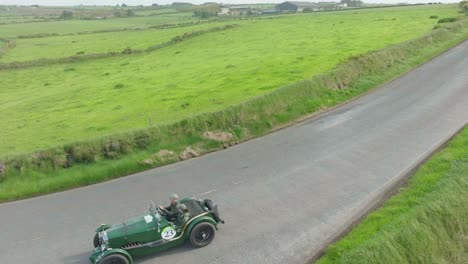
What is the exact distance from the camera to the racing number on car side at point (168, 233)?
12522 millimetres

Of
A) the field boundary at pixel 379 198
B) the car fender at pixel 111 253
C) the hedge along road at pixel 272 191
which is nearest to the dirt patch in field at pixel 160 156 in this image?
A: the hedge along road at pixel 272 191

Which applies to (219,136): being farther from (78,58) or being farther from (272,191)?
(78,58)

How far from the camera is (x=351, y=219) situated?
14.1m

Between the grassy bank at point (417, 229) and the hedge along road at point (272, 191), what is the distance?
33.5 inches

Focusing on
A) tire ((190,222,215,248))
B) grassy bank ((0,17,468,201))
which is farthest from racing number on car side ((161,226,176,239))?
grassy bank ((0,17,468,201))

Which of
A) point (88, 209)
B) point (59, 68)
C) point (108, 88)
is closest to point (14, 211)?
point (88, 209)

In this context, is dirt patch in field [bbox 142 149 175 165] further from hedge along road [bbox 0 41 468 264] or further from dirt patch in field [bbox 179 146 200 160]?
hedge along road [bbox 0 41 468 264]

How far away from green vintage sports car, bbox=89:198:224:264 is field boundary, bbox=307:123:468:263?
341 centimetres

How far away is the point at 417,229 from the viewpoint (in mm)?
12500

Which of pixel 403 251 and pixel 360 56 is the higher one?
pixel 360 56

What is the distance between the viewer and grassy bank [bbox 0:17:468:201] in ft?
59.1

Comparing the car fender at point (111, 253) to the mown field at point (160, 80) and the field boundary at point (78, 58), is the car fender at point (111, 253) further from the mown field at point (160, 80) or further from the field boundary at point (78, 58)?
the field boundary at point (78, 58)

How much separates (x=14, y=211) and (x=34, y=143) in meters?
6.96

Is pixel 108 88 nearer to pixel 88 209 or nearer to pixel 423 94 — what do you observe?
pixel 88 209
